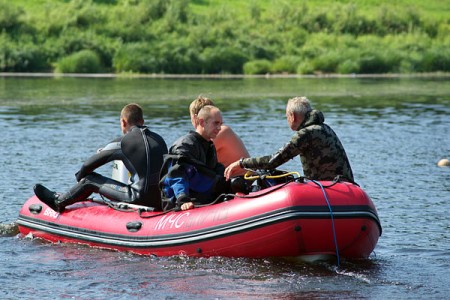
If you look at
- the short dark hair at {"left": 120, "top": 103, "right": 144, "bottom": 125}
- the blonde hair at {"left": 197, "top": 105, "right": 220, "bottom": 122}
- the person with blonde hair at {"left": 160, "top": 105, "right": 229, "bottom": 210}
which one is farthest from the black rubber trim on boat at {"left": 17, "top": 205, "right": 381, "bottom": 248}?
the short dark hair at {"left": 120, "top": 103, "right": 144, "bottom": 125}

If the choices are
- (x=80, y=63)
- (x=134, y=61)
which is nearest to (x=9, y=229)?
(x=80, y=63)

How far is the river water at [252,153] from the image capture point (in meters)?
8.88

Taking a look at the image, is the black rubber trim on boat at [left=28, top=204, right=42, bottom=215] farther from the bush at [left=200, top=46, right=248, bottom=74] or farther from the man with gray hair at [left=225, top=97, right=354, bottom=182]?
the bush at [left=200, top=46, right=248, bottom=74]

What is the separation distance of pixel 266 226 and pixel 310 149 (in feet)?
3.03

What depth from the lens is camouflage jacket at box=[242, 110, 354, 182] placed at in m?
9.40

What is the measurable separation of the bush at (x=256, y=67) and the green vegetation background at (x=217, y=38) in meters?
0.05

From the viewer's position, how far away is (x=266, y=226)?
29.6 ft

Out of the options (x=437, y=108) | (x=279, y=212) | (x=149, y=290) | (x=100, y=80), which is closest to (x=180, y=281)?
(x=149, y=290)

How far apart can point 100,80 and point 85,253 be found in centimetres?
3379

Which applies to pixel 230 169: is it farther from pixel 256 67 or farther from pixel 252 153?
pixel 256 67

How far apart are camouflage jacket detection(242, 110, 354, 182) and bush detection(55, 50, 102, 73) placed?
132 ft

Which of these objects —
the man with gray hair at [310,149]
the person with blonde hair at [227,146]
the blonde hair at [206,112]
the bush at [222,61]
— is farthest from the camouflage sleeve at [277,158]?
the bush at [222,61]

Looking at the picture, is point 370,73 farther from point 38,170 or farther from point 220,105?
point 38,170

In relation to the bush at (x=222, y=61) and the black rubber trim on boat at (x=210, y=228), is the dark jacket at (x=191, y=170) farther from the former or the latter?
the bush at (x=222, y=61)
